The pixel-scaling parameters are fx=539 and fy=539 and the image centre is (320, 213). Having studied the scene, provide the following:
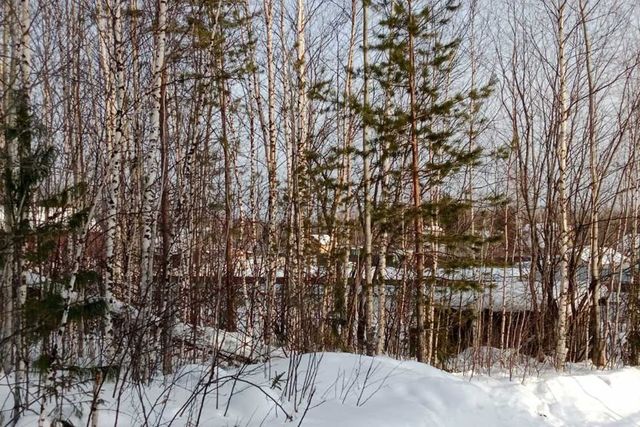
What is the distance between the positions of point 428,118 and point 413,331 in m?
3.74

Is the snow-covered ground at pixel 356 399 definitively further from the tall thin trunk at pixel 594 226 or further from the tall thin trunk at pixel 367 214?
the tall thin trunk at pixel 594 226

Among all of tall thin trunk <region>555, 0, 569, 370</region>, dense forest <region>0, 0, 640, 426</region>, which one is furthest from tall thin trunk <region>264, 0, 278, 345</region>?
tall thin trunk <region>555, 0, 569, 370</region>

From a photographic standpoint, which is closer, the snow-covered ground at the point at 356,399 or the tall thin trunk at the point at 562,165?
the snow-covered ground at the point at 356,399

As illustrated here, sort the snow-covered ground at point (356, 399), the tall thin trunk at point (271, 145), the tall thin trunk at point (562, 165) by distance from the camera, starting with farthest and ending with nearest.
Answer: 1. the tall thin trunk at point (562, 165)
2. the tall thin trunk at point (271, 145)
3. the snow-covered ground at point (356, 399)

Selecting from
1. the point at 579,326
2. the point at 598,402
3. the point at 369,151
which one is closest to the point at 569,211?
the point at 579,326

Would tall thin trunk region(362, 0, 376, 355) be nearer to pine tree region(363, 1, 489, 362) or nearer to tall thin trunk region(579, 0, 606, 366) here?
pine tree region(363, 1, 489, 362)

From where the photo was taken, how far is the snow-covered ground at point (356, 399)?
13.0 ft

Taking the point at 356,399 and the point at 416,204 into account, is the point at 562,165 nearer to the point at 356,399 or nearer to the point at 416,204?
the point at 416,204

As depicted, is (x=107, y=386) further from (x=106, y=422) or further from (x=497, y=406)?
(x=497, y=406)

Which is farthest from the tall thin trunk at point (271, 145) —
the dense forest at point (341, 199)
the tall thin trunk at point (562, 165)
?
the tall thin trunk at point (562, 165)

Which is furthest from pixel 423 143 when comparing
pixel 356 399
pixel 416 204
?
pixel 356 399

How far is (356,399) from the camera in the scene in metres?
4.66

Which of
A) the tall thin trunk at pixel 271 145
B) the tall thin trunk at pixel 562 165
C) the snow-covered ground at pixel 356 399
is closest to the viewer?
the snow-covered ground at pixel 356 399

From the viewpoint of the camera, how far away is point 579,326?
10594 millimetres
